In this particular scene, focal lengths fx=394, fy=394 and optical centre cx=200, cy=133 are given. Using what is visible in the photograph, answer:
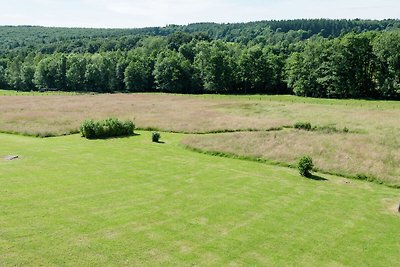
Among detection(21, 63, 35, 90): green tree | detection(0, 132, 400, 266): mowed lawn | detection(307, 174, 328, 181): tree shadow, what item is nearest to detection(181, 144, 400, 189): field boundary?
detection(0, 132, 400, 266): mowed lawn

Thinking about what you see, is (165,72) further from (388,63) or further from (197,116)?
(388,63)

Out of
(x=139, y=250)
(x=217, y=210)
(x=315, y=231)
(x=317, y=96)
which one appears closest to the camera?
(x=139, y=250)

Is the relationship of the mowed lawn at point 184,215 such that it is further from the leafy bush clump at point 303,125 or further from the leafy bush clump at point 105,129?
the leafy bush clump at point 303,125

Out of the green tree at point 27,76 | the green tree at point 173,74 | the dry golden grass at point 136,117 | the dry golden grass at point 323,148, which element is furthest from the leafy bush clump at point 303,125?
the green tree at point 27,76

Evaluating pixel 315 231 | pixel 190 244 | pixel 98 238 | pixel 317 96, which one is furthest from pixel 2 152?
pixel 317 96

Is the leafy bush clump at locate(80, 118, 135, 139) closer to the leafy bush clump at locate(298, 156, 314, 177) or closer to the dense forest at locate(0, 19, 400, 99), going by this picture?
the leafy bush clump at locate(298, 156, 314, 177)

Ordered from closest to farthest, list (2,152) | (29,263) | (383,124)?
(29,263) → (2,152) → (383,124)

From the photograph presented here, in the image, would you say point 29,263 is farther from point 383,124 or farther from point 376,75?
point 376,75
